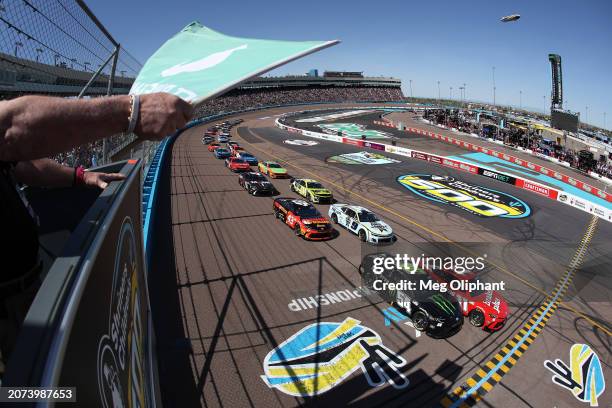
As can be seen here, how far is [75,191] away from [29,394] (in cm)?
265

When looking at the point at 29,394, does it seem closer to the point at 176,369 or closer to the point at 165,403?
the point at 165,403

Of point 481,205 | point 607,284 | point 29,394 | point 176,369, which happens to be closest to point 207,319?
point 176,369

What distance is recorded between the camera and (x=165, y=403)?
21.5 ft

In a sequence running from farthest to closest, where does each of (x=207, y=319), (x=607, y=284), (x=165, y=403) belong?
1. (x=607, y=284)
2. (x=207, y=319)
3. (x=165, y=403)

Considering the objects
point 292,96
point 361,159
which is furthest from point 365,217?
point 292,96

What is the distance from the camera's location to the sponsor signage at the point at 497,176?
25.2 metres

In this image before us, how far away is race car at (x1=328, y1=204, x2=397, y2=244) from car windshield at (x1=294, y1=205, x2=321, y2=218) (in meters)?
1.27

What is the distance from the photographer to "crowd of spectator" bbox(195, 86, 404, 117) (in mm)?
93244

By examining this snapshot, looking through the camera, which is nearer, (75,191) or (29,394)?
(29,394)

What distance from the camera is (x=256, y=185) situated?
66.4ft

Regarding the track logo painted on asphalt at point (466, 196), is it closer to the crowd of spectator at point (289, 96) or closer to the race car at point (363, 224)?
the race car at point (363, 224)

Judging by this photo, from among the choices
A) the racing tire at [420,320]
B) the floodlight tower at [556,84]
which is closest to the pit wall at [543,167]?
the racing tire at [420,320]

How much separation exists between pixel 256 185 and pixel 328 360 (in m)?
13.4

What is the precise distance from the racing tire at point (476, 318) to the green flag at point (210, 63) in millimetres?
9311
